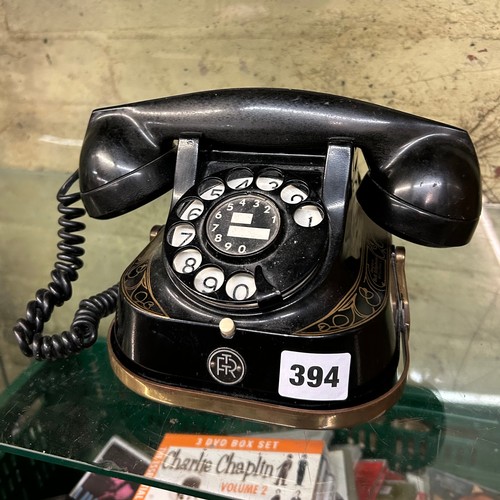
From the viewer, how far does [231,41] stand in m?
1.02

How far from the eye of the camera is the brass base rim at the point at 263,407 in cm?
60

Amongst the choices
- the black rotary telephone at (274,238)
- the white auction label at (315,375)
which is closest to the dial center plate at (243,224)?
the black rotary telephone at (274,238)

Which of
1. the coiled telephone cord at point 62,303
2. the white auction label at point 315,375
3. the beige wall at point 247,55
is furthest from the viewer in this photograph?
the beige wall at point 247,55

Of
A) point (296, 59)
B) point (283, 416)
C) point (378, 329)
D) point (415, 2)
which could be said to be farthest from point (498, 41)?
point (283, 416)

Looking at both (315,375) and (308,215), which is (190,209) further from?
(315,375)

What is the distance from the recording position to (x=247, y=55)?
1.03 metres

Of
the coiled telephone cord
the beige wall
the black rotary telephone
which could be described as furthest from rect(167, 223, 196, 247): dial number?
the beige wall

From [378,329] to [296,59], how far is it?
1.85 feet

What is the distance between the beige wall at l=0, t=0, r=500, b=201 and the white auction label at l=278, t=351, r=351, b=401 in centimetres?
56

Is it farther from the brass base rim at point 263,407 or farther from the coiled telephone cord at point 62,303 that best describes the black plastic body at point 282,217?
the coiled telephone cord at point 62,303

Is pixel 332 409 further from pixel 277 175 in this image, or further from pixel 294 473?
pixel 277 175

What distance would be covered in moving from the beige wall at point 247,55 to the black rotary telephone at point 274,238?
33 cm

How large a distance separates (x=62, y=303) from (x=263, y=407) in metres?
0.41

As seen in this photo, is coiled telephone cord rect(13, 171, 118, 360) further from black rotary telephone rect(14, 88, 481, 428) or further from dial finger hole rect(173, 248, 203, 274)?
dial finger hole rect(173, 248, 203, 274)
